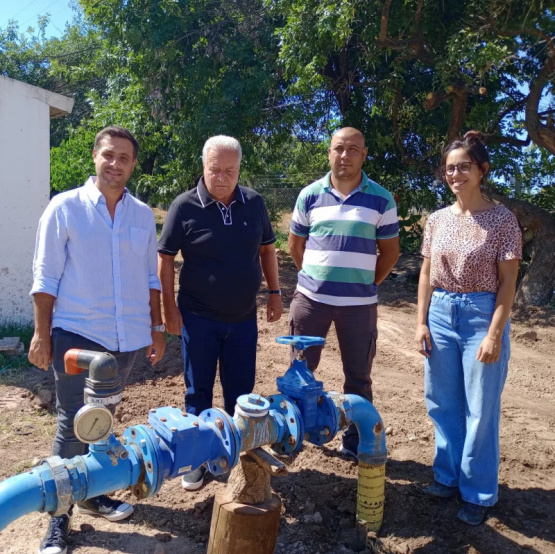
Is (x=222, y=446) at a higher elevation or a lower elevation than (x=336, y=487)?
higher

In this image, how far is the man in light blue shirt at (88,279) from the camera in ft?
8.45

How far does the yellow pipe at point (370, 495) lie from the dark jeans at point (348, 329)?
74cm

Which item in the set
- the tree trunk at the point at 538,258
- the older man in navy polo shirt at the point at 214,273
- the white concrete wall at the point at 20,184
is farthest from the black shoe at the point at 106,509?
the tree trunk at the point at 538,258

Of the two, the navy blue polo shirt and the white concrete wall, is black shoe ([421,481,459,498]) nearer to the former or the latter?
the navy blue polo shirt

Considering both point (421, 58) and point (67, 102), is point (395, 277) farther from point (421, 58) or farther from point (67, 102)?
point (67, 102)

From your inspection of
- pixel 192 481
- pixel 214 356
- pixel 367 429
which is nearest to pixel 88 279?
pixel 214 356

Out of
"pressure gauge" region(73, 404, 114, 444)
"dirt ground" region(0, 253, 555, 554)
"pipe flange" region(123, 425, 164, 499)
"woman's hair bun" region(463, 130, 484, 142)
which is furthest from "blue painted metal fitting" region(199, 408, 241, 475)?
"woman's hair bun" region(463, 130, 484, 142)

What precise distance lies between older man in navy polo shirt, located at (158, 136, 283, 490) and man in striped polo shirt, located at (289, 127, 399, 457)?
0.34 meters

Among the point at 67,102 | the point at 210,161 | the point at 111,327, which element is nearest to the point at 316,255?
the point at 210,161

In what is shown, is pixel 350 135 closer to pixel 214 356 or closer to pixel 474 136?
pixel 474 136

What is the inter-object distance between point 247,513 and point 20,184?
528cm

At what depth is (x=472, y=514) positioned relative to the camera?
2.91 m

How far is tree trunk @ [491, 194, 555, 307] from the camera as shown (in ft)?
26.7

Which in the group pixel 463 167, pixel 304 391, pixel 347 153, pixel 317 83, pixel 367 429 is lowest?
pixel 367 429
